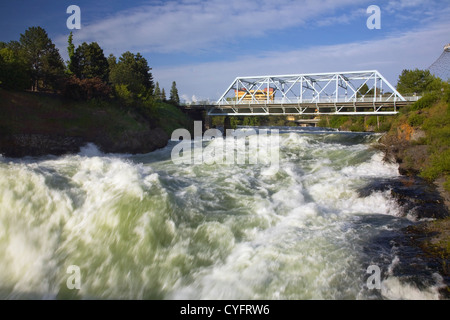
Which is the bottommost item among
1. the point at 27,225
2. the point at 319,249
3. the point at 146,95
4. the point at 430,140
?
the point at 319,249

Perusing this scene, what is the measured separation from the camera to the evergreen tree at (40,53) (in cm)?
2995

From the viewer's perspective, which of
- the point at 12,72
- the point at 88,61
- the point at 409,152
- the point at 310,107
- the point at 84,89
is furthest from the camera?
the point at 310,107

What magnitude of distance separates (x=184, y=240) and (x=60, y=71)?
30.0 meters

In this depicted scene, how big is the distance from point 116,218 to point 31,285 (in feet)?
8.55

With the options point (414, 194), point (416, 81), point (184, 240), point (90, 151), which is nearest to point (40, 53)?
point (90, 151)

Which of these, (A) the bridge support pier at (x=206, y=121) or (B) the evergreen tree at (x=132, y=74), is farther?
(A) the bridge support pier at (x=206, y=121)

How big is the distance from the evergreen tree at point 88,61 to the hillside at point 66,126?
11397 mm

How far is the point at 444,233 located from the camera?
9.29 m

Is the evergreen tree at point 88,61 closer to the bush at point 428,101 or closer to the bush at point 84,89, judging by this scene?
the bush at point 84,89

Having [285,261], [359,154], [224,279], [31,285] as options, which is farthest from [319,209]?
[359,154]

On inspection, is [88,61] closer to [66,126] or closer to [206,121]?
[206,121]

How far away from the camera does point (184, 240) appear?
8.97m

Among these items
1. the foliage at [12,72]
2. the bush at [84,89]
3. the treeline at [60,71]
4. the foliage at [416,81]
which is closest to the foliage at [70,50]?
the treeline at [60,71]
